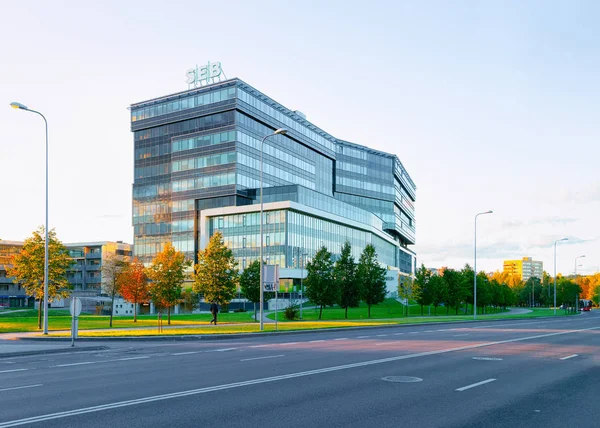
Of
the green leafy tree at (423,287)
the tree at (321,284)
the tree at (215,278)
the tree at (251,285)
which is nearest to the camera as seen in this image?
the tree at (215,278)

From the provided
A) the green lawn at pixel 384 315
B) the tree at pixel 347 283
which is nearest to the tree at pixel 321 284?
the tree at pixel 347 283

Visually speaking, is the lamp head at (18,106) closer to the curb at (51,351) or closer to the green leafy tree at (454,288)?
the curb at (51,351)

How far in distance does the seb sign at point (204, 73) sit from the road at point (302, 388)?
76141 millimetres

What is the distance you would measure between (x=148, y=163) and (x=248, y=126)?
20246mm

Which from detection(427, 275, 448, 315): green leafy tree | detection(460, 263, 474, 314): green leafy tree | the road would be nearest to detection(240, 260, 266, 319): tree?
detection(427, 275, 448, 315): green leafy tree

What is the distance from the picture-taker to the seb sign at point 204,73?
90.9 meters

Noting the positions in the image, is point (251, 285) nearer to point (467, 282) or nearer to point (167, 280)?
point (167, 280)

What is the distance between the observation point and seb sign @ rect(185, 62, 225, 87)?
9088cm

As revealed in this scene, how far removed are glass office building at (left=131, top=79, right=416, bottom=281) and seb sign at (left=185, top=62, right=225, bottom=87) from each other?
134 inches

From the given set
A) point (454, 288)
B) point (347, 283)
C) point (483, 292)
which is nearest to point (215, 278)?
point (347, 283)

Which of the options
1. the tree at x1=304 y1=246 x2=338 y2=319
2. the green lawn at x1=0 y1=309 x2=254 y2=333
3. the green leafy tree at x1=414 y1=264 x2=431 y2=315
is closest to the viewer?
the green lawn at x1=0 y1=309 x2=254 y2=333

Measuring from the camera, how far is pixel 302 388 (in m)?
11.8

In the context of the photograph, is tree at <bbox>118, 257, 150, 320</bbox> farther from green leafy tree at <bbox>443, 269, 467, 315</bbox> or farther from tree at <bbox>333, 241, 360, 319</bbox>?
green leafy tree at <bbox>443, 269, 467, 315</bbox>

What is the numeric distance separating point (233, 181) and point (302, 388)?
74172 millimetres
